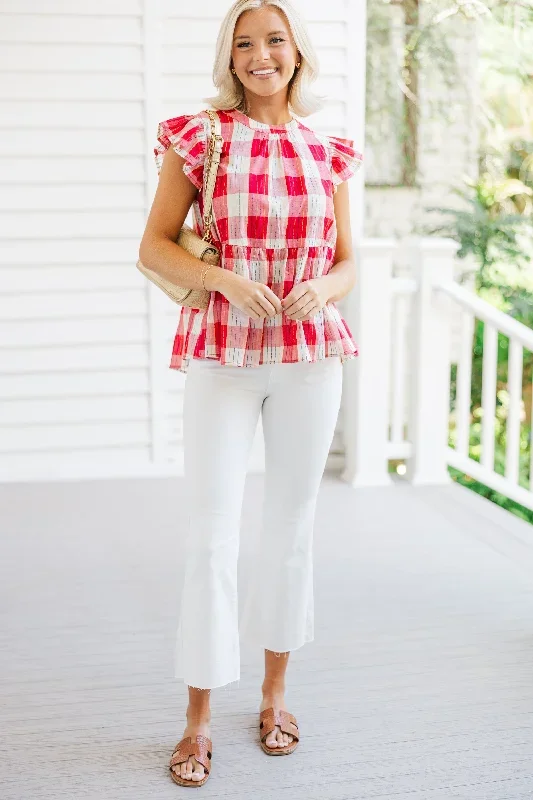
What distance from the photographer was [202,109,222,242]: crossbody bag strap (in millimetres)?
1919

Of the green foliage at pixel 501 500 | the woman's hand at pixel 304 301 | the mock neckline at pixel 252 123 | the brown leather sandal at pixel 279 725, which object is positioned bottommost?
the green foliage at pixel 501 500

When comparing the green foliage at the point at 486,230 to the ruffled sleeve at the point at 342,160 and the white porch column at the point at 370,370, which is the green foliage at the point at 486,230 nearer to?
the white porch column at the point at 370,370

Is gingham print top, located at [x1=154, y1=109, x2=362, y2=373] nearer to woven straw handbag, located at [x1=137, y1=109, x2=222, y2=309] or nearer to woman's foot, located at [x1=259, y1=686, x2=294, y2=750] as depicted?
woven straw handbag, located at [x1=137, y1=109, x2=222, y2=309]

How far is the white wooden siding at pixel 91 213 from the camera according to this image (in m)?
4.06

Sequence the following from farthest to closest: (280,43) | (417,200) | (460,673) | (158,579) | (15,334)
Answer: (417,200)
(15,334)
(158,579)
(460,673)
(280,43)

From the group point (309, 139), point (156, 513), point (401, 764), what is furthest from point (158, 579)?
point (309, 139)

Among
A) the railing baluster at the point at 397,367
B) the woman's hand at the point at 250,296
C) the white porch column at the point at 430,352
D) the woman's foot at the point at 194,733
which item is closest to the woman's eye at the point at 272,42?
the woman's hand at the point at 250,296

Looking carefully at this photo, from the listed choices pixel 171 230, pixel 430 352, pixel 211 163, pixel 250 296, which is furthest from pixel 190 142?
pixel 430 352

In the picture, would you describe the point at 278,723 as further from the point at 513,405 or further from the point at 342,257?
the point at 513,405

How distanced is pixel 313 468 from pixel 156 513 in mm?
1963

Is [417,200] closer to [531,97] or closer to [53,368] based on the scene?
[531,97]

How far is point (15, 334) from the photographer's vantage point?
424cm

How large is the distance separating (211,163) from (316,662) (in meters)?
1.39

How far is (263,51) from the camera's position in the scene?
6.29 ft
